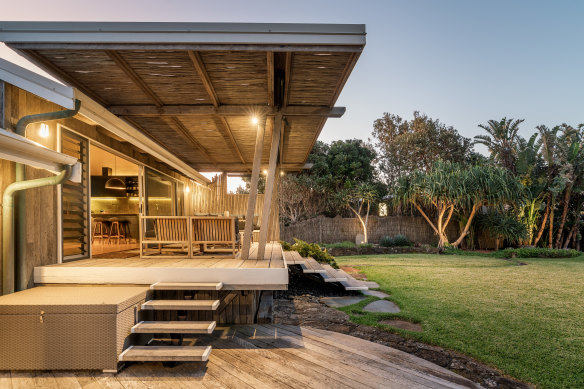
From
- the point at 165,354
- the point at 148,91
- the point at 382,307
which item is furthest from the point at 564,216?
the point at 165,354

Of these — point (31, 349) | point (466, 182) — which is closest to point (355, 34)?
point (31, 349)

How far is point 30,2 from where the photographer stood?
12.5 m

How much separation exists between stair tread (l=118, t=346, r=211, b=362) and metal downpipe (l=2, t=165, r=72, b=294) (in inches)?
66.9

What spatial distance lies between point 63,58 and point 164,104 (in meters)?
1.60

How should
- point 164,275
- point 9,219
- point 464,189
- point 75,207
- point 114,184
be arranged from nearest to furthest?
1. point 9,219
2. point 164,275
3. point 75,207
4. point 114,184
5. point 464,189

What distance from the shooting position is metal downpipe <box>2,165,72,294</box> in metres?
→ 3.58

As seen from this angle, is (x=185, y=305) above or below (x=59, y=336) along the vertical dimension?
above

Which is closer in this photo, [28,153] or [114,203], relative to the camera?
[28,153]

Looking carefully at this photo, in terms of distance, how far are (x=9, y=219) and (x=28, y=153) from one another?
1.01 m

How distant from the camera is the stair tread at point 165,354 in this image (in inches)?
117

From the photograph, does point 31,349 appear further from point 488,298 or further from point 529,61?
point 529,61

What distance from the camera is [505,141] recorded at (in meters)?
17.7

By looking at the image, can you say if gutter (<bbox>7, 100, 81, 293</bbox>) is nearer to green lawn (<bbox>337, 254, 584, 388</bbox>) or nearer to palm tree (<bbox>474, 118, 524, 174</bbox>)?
green lawn (<bbox>337, 254, 584, 388</bbox>)

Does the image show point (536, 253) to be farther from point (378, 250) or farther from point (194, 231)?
point (194, 231)
